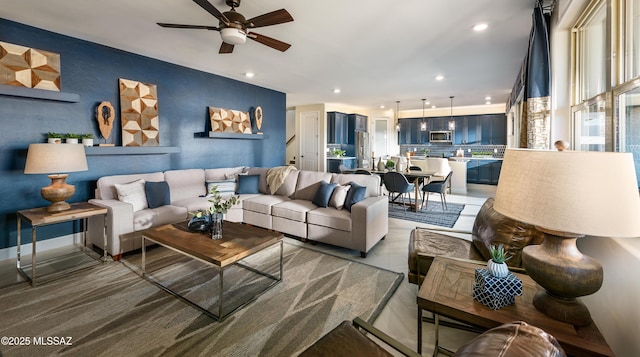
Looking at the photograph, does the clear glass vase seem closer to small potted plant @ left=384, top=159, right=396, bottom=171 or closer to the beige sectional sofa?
the beige sectional sofa

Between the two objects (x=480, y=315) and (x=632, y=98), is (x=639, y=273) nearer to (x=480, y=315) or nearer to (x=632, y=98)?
(x=480, y=315)

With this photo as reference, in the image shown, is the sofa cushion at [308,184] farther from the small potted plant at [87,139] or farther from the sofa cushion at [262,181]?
the small potted plant at [87,139]

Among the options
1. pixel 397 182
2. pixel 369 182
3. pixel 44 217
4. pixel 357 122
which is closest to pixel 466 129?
pixel 357 122

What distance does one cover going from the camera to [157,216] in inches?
138

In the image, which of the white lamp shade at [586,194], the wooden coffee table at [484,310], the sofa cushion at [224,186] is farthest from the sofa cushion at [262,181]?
the white lamp shade at [586,194]

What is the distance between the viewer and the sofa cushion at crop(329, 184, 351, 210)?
3.71 m

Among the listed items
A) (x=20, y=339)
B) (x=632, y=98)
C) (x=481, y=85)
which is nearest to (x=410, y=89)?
(x=481, y=85)

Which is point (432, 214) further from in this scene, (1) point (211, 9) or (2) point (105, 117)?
(2) point (105, 117)

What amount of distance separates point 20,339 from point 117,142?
2851mm

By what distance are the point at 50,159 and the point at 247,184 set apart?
2471 millimetres

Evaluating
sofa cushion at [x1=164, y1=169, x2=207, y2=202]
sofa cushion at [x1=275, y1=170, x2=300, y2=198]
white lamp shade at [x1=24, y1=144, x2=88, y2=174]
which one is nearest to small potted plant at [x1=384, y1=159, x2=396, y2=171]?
sofa cushion at [x1=275, y1=170, x2=300, y2=198]

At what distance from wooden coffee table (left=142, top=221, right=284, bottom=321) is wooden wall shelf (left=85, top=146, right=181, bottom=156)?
1788 millimetres

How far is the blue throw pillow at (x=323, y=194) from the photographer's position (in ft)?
12.6

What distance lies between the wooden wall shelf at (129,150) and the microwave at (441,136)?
Answer: 841 centimetres
